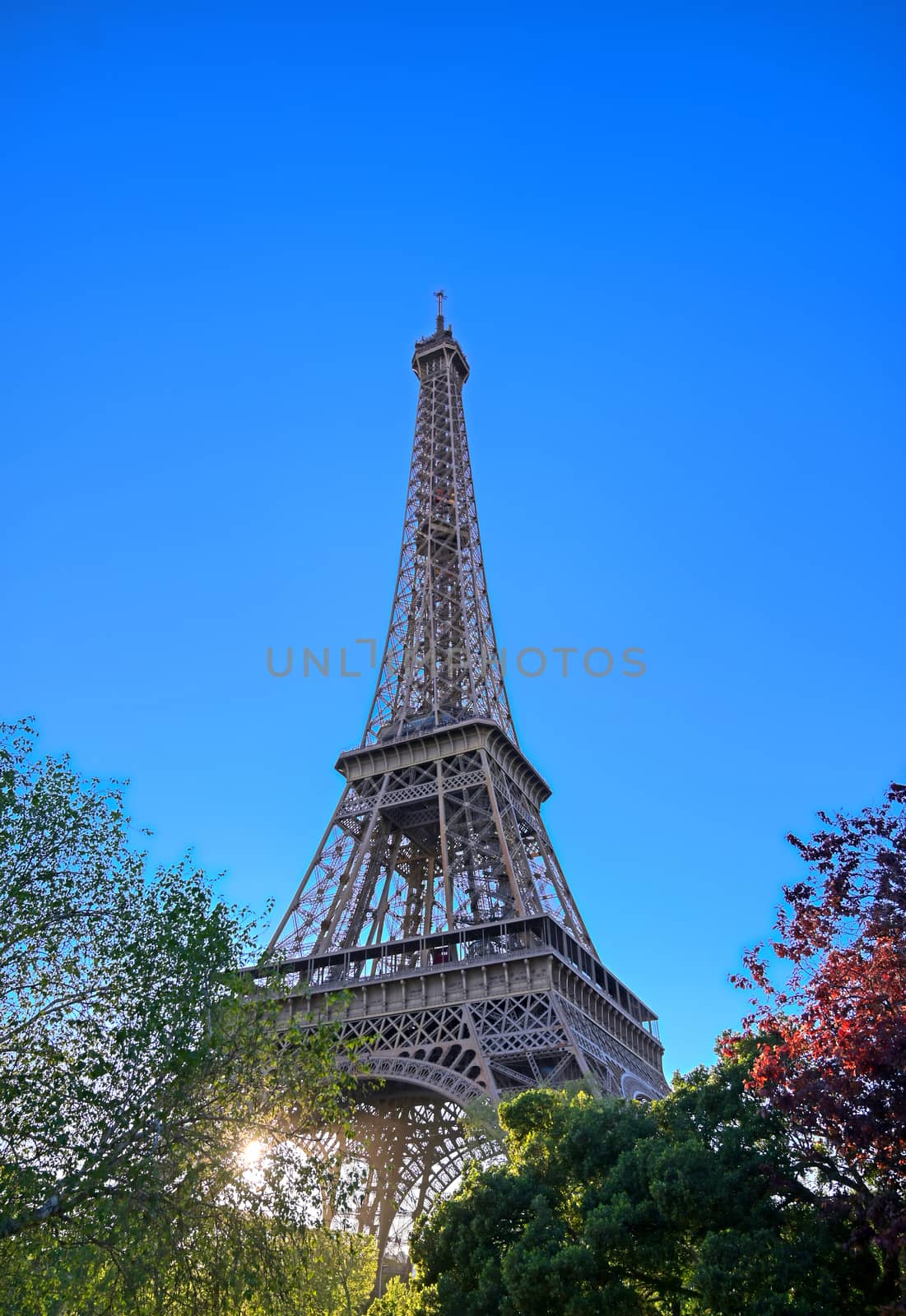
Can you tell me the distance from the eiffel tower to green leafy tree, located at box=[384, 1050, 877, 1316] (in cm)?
761

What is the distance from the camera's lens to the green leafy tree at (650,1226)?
1491 cm

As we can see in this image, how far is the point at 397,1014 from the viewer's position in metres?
32.7

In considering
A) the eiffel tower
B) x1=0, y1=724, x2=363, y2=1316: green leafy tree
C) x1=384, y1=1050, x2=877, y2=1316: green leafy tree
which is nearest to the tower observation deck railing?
the eiffel tower

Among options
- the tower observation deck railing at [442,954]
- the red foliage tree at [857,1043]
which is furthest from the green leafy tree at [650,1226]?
the tower observation deck railing at [442,954]

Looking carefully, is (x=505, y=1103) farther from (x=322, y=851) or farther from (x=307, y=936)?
(x=322, y=851)

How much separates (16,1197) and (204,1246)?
2515mm

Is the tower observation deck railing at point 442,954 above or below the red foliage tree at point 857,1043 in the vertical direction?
above

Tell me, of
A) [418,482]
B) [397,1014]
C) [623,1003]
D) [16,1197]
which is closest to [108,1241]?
[16,1197]

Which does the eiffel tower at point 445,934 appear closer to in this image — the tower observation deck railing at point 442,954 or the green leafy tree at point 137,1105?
the tower observation deck railing at point 442,954

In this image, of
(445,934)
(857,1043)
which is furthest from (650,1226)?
(445,934)

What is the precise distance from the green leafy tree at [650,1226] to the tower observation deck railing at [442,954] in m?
12.7

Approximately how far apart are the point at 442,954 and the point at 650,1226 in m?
19.2

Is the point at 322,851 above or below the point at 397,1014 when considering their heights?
above

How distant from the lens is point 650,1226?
1667 centimetres
